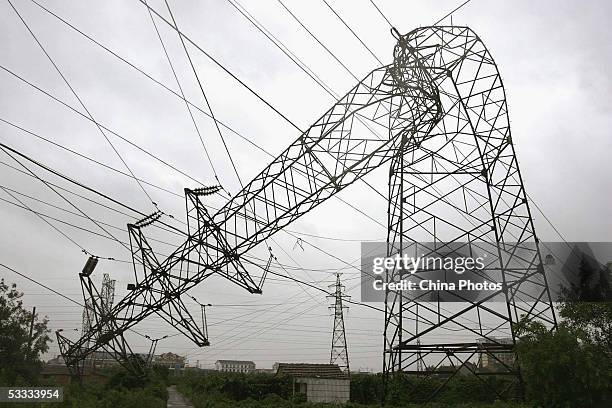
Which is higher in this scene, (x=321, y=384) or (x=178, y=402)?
(x=321, y=384)

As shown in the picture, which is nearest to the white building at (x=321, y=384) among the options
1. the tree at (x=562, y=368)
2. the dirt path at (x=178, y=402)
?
the dirt path at (x=178, y=402)

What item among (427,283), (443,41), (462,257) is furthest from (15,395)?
(443,41)

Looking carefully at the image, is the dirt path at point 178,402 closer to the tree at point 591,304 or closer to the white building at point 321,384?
the white building at point 321,384

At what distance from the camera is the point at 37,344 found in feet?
96.8

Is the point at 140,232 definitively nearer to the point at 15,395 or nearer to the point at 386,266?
the point at 15,395

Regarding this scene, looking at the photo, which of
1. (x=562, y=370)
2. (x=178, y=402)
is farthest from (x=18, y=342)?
(x=562, y=370)

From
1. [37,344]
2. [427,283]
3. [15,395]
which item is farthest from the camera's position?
[37,344]

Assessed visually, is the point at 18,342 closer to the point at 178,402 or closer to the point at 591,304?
the point at 178,402

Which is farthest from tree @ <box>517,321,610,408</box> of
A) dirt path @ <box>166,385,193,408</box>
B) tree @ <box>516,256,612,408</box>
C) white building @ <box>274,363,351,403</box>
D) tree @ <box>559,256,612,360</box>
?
white building @ <box>274,363,351,403</box>

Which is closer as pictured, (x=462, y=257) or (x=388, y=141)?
(x=388, y=141)

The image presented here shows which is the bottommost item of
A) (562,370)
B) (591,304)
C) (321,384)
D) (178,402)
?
(178,402)

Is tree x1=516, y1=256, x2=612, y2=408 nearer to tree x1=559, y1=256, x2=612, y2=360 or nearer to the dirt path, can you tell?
tree x1=559, y1=256, x2=612, y2=360

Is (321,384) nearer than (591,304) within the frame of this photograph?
No

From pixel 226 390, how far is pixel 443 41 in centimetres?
3137
